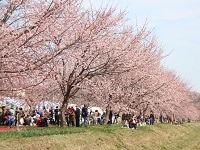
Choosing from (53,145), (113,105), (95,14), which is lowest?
(53,145)

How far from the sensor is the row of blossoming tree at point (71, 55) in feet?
32.9

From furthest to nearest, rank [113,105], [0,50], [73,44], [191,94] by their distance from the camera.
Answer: [191,94]
[113,105]
[73,44]
[0,50]

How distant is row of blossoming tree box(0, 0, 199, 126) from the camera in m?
10.0

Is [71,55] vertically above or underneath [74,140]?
above

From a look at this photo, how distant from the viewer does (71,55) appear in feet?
42.0

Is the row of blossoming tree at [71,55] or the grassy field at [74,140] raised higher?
the row of blossoming tree at [71,55]

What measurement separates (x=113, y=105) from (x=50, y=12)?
41.0 feet

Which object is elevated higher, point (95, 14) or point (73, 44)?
point (95, 14)

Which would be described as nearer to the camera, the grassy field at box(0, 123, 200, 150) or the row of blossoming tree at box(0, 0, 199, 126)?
the row of blossoming tree at box(0, 0, 199, 126)

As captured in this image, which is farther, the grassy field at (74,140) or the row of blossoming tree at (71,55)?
the grassy field at (74,140)

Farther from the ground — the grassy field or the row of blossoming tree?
the row of blossoming tree

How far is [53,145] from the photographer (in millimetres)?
13031

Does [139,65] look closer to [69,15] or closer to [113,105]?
[113,105]

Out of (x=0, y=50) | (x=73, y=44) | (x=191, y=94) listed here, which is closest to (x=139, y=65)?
(x=73, y=44)
